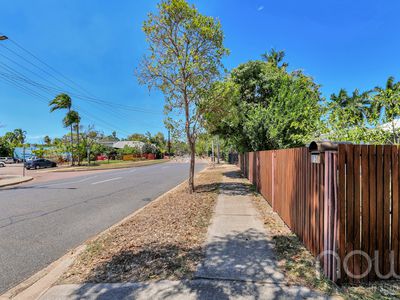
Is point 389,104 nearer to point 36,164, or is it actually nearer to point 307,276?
point 307,276

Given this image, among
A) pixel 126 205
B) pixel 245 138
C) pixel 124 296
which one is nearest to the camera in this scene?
pixel 124 296

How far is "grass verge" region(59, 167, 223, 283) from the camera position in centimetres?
364

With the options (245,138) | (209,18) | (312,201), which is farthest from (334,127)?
(245,138)

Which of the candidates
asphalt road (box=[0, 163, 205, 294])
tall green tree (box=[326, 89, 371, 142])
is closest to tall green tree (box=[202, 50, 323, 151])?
tall green tree (box=[326, 89, 371, 142])

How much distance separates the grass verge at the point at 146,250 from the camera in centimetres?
364

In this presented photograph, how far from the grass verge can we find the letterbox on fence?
2.33 metres

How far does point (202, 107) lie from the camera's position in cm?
1045

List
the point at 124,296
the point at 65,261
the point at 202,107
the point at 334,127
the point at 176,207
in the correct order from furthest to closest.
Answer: the point at 202,107 < the point at 176,207 < the point at 334,127 < the point at 65,261 < the point at 124,296

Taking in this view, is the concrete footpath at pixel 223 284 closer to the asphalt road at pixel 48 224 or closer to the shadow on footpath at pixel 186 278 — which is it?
the shadow on footpath at pixel 186 278

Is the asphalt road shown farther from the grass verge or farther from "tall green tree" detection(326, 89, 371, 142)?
"tall green tree" detection(326, 89, 371, 142)

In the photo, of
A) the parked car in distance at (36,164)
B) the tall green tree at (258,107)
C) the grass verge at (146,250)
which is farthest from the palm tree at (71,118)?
the grass verge at (146,250)

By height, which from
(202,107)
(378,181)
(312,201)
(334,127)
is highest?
(202,107)

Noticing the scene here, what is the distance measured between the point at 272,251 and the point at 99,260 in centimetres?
282

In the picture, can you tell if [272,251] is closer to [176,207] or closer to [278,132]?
[176,207]
